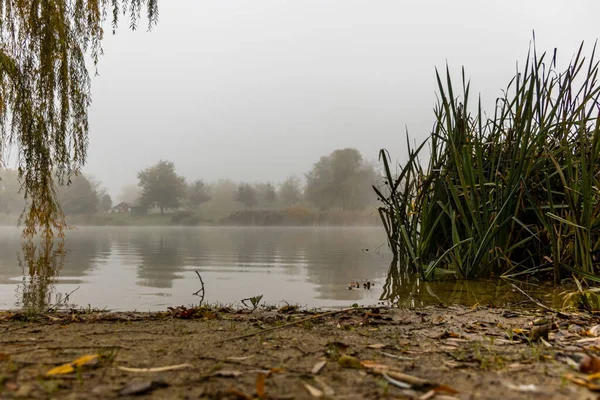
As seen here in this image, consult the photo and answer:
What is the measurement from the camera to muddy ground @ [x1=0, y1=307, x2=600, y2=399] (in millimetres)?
1221

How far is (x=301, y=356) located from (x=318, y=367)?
0.55ft

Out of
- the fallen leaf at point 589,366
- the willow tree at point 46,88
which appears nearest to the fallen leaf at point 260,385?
the fallen leaf at point 589,366

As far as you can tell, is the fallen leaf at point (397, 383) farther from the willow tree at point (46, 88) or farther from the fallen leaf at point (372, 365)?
the willow tree at point (46, 88)

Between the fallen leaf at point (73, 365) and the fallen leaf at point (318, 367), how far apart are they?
0.73m

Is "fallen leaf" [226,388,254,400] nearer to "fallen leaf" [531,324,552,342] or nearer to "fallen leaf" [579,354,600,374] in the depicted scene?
"fallen leaf" [579,354,600,374]

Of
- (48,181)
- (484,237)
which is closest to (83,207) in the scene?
(48,181)

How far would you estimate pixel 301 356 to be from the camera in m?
1.59

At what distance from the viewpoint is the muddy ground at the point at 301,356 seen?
1.22m

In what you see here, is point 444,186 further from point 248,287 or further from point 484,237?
point 248,287

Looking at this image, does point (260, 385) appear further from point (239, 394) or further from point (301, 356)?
point (301, 356)

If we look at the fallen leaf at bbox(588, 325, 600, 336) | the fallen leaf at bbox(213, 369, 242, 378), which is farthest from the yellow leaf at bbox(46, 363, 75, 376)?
the fallen leaf at bbox(588, 325, 600, 336)

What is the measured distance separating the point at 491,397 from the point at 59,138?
5554 millimetres

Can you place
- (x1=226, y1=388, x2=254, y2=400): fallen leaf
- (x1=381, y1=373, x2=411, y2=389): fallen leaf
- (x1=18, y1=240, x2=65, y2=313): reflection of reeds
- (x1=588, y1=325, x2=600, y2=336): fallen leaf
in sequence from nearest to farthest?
(x1=226, y1=388, x2=254, y2=400): fallen leaf
(x1=381, y1=373, x2=411, y2=389): fallen leaf
(x1=588, y1=325, x2=600, y2=336): fallen leaf
(x1=18, y1=240, x2=65, y2=313): reflection of reeds

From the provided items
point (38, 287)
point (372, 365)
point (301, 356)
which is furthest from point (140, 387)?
point (38, 287)
